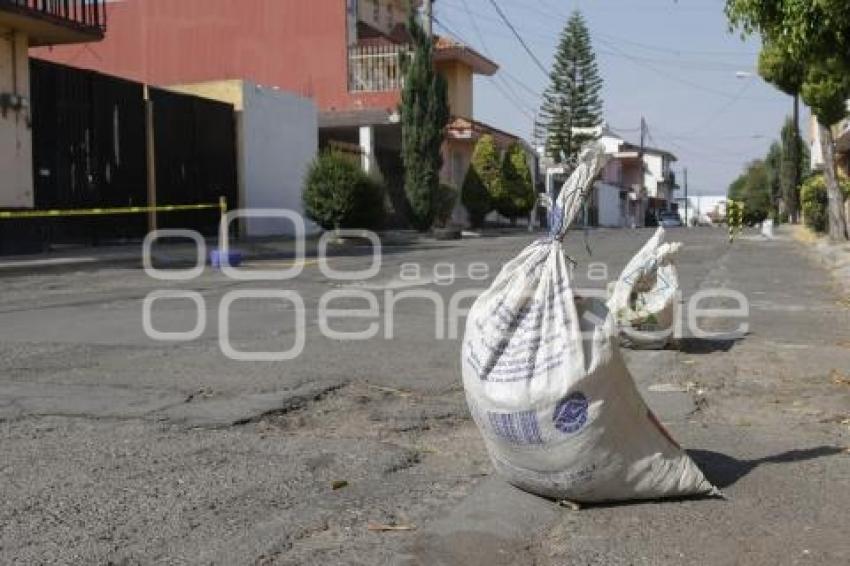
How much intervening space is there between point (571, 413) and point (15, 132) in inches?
695

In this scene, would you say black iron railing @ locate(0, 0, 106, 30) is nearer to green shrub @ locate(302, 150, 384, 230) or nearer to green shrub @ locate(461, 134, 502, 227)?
green shrub @ locate(302, 150, 384, 230)

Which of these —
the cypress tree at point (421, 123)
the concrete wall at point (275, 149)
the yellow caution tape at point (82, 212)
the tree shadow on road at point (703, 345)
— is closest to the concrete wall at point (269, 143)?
the concrete wall at point (275, 149)

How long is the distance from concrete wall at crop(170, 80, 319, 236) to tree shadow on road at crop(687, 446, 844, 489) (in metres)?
23.6

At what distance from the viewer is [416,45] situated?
104 ft

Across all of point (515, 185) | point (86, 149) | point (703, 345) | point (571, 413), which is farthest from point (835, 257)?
point (515, 185)

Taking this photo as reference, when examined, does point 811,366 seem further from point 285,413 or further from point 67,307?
point 67,307

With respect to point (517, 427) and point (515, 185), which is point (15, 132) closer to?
point (517, 427)

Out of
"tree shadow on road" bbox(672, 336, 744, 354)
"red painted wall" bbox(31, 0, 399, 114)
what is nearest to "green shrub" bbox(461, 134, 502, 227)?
"red painted wall" bbox(31, 0, 399, 114)

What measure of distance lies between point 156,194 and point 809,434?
20.6 metres

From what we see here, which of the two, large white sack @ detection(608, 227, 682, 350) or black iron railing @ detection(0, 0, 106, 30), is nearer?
large white sack @ detection(608, 227, 682, 350)

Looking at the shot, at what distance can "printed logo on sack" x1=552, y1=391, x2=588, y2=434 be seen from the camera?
157 inches

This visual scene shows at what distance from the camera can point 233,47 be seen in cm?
3869

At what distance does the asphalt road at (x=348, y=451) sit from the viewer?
12.5 ft

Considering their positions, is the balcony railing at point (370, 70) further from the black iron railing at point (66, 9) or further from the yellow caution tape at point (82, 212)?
the black iron railing at point (66, 9)
